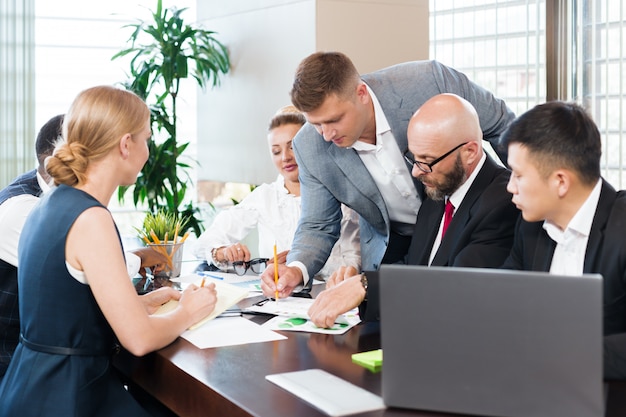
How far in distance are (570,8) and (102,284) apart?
4.40 meters

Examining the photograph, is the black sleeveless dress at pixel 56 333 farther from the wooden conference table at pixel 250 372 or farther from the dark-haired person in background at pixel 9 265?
the dark-haired person in background at pixel 9 265

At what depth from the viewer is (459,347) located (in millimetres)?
1436

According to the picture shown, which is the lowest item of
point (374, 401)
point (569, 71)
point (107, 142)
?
point (374, 401)

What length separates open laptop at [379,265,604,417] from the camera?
132 centimetres

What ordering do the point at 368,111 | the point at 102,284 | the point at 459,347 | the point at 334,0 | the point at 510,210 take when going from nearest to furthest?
the point at 459,347 < the point at 102,284 < the point at 510,210 < the point at 368,111 < the point at 334,0

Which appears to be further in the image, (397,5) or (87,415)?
(397,5)

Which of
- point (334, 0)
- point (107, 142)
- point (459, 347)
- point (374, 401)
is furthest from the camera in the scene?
point (334, 0)

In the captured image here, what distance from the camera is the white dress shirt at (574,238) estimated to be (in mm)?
1794

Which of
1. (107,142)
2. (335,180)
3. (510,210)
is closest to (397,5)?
(335,180)

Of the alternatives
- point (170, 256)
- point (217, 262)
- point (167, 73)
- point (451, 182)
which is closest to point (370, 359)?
point (451, 182)

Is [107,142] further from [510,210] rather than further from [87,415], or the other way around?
[510,210]

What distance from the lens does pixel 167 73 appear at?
5.51 metres

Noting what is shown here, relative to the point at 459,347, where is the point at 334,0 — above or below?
above

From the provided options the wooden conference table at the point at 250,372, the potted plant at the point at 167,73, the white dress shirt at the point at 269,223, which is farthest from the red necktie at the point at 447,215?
the potted plant at the point at 167,73
